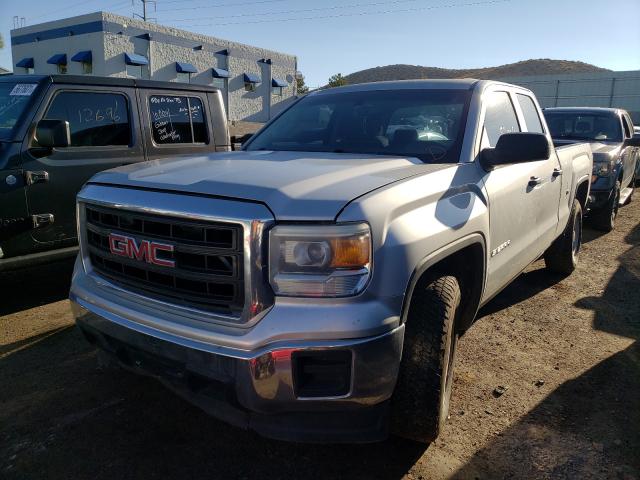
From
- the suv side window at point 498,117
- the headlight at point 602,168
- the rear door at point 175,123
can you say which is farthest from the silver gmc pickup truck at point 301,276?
the headlight at point 602,168

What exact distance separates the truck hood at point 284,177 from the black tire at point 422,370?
0.63 m

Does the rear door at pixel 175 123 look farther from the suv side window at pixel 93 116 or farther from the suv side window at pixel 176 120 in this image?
the suv side window at pixel 93 116

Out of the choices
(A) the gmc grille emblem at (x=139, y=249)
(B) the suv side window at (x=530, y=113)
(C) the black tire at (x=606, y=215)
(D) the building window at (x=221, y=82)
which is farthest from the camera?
(D) the building window at (x=221, y=82)

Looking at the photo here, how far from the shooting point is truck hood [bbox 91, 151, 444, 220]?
2.08 meters

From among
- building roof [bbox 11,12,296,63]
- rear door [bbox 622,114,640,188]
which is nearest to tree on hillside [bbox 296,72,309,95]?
building roof [bbox 11,12,296,63]

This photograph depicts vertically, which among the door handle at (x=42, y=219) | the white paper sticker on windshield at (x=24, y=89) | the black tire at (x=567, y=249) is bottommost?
the black tire at (x=567, y=249)

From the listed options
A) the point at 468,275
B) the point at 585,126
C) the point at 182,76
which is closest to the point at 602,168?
the point at 585,126

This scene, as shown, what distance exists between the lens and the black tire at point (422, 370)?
2336 mm

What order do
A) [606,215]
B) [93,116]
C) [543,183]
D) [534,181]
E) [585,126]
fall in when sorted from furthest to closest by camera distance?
[585,126] → [606,215] → [93,116] → [543,183] → [534,181]

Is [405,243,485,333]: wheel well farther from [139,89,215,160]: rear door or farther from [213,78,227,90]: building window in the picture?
[213,78,227,90]: building window

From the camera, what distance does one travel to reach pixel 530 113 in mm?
4441

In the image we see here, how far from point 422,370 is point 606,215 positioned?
270 inches

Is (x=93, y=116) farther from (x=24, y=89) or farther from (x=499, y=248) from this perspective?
(x=499, y=248)

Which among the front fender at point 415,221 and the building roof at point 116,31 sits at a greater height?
the building roof at point 116,31
